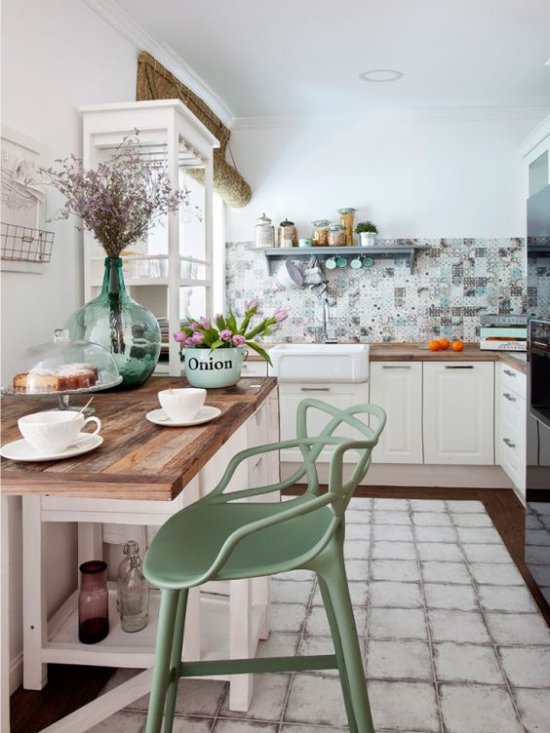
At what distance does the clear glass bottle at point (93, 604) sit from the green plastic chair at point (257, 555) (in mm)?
580

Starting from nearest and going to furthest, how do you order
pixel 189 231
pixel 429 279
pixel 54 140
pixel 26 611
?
1. pixel 26 611
2. pixel 54 140
3. pixel 189 231
4. pixel 429 279

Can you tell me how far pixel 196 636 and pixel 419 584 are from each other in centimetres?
119

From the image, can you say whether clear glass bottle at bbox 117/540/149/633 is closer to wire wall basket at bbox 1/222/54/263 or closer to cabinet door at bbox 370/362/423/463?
wire wall basket at bbox 1/222/54/263

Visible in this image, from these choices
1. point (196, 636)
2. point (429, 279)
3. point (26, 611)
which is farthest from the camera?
point (429, 279)

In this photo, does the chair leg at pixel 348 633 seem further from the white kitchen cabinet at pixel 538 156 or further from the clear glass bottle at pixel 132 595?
the white kitchen cabinet at pixel 538 156

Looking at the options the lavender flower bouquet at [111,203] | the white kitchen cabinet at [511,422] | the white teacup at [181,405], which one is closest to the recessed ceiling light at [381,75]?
the white kitchen cabinet at [511,422]

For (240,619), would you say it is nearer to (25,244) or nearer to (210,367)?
(210,367)

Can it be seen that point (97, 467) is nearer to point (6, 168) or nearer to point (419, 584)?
point (6, 168)

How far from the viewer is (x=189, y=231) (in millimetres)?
3736

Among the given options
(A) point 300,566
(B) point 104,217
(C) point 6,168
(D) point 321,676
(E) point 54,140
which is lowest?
(D) point 321,676

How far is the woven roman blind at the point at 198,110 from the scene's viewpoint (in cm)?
312

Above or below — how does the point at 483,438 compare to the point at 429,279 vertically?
below

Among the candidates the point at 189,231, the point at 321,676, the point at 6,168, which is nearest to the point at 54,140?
the point at 6,168

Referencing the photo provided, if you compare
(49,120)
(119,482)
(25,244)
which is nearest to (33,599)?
(119,482)
